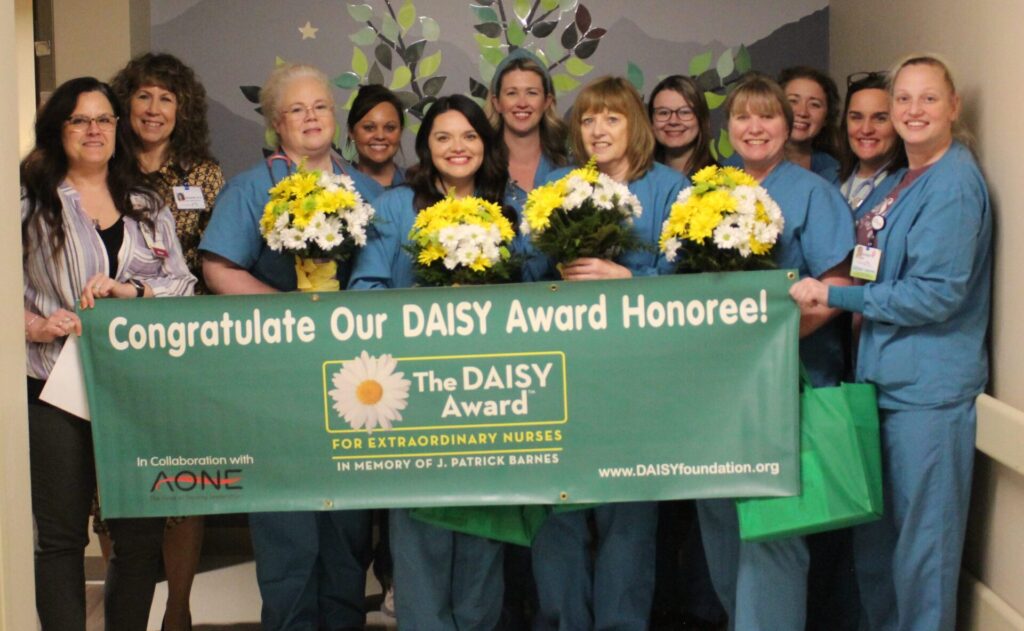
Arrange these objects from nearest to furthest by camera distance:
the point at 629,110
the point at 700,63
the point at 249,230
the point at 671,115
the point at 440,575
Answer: the point at 440,575, the point at 629,110, the point at 249,230, the point at 671,115, the point at 700,63

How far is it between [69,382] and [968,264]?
2613 millimetres

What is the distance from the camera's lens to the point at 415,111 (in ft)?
19.2

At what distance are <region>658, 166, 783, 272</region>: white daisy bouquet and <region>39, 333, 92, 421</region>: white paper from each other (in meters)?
1.77

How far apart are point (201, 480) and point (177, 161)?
138 cm

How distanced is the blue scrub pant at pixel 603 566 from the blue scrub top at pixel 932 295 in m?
0.89

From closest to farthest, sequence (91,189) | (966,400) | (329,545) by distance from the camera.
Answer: (966,400) < (91,189) < (329,545)

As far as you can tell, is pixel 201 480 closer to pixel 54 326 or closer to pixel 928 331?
pixel 54 326

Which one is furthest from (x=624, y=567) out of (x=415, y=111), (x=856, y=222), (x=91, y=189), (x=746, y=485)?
(x=415, y=111)

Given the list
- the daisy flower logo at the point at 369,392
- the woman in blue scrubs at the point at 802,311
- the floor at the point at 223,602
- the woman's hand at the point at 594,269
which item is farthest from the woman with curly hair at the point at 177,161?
the woman in blue scrubs at the point at 802,311

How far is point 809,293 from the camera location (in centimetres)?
341

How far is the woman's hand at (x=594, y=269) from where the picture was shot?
3.63 m

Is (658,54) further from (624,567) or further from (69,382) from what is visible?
(69,382)

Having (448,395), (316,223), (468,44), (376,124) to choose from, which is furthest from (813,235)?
(468,44)

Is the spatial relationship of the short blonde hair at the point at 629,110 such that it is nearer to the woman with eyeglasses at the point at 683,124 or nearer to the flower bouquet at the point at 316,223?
the woman with eyeglasses at the point at 683,124
